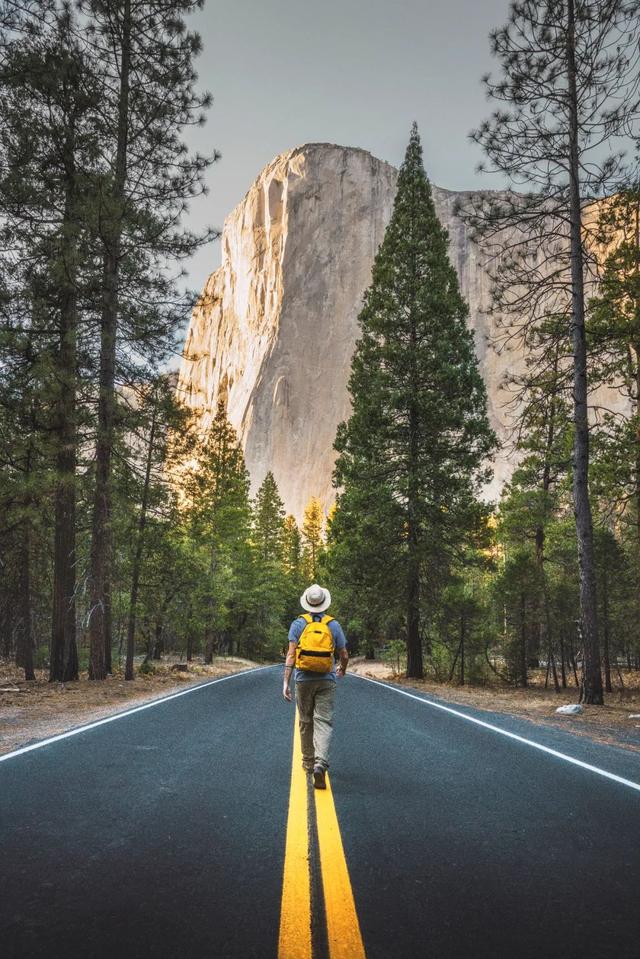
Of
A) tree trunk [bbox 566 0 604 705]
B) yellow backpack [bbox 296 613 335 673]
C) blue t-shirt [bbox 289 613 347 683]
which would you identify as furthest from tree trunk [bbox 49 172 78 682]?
tree trunk [bbox 566 0 604 705]

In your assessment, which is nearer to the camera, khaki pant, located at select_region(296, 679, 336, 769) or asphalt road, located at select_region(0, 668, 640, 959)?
asphalt road, located at select_region(0, 668, 640, 959)

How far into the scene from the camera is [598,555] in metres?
22.1

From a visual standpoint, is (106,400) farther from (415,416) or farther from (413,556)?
(413,556)

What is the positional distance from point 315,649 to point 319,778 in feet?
3.42

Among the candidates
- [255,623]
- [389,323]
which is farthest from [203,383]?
[389,323]

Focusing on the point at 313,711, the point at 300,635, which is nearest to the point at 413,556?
the point at 300,635

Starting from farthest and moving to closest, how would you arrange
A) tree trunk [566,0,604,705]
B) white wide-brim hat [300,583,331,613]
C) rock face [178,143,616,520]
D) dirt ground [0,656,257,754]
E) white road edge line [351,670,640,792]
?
rock face [178,143,616,520] → tree trunk [566,0,604,705] → dirt ground [0,656,257,754] → white wide-brim hat [300,583,331,613] → white road edge line [351,670,640,792]

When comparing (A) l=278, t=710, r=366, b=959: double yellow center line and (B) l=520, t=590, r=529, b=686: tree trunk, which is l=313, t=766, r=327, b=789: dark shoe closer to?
(A) l=278, t=710, r=366, b=959: double yellow center line

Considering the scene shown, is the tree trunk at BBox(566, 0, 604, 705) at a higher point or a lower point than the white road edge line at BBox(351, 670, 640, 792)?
higher

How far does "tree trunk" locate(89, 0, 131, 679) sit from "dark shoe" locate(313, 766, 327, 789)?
1132 centimetres

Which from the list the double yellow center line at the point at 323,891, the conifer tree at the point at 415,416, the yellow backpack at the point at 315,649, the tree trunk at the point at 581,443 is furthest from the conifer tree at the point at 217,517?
the double yellow center line at the point at 323,891

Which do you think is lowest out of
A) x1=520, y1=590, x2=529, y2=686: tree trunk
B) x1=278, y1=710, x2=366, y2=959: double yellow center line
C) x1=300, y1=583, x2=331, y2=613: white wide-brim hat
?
x1=520, y1=590, x2=529, y2=686: tree trunk

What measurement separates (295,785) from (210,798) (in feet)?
2.48

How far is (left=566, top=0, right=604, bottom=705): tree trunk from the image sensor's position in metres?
12.4
